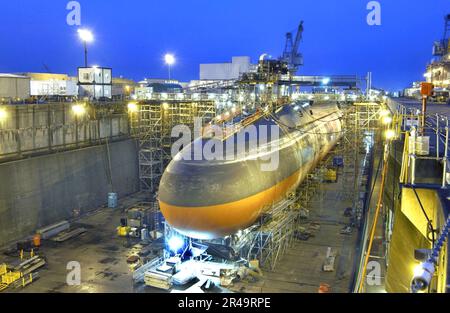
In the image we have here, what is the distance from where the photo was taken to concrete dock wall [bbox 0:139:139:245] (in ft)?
95.4

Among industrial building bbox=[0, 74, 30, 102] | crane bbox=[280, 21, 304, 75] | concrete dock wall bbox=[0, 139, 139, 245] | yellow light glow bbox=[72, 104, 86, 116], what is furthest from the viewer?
crane bbox=[280, 21, 304, 75]

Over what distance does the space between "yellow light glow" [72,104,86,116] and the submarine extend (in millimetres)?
15399

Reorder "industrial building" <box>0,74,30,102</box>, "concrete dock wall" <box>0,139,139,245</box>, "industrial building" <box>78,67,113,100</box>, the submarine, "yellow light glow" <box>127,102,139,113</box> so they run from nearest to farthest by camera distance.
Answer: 1. the submarine
2. "concrete dock wall" <box>0,139,139,245</box>
3. "industrial building" <box>0,74,30,102</box>
4. "yellow light glow" <box>127,102,139,113</box>
5. "industrial building" <box>78,67,113,100</box>

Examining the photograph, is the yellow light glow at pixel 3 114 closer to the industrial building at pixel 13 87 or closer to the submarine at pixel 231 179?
the industrial building at pixel 13 87

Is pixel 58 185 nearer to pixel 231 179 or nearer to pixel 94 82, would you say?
pixel 94 82

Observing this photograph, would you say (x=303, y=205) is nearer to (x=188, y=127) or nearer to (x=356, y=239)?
(x=356, y=239)

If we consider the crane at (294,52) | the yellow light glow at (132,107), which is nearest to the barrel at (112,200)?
the yellow light glow at (132,107)

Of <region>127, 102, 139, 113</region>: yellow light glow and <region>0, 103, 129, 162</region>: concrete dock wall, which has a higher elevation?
<region>127, 102, 139, 113</region>: yellow light glow

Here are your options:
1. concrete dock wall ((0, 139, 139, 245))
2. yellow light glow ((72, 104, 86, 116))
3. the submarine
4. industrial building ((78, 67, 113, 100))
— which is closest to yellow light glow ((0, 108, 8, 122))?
concrete dock wall ((0, 139, 139, 245))

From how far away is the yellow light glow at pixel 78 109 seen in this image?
36125 mm

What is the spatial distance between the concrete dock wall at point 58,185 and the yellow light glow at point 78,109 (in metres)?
3.00

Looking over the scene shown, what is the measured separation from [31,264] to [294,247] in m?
14.7

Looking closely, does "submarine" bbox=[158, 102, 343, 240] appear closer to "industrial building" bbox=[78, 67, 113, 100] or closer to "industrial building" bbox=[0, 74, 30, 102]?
"industrial building" bbox=[0, 74, 30, 102]
